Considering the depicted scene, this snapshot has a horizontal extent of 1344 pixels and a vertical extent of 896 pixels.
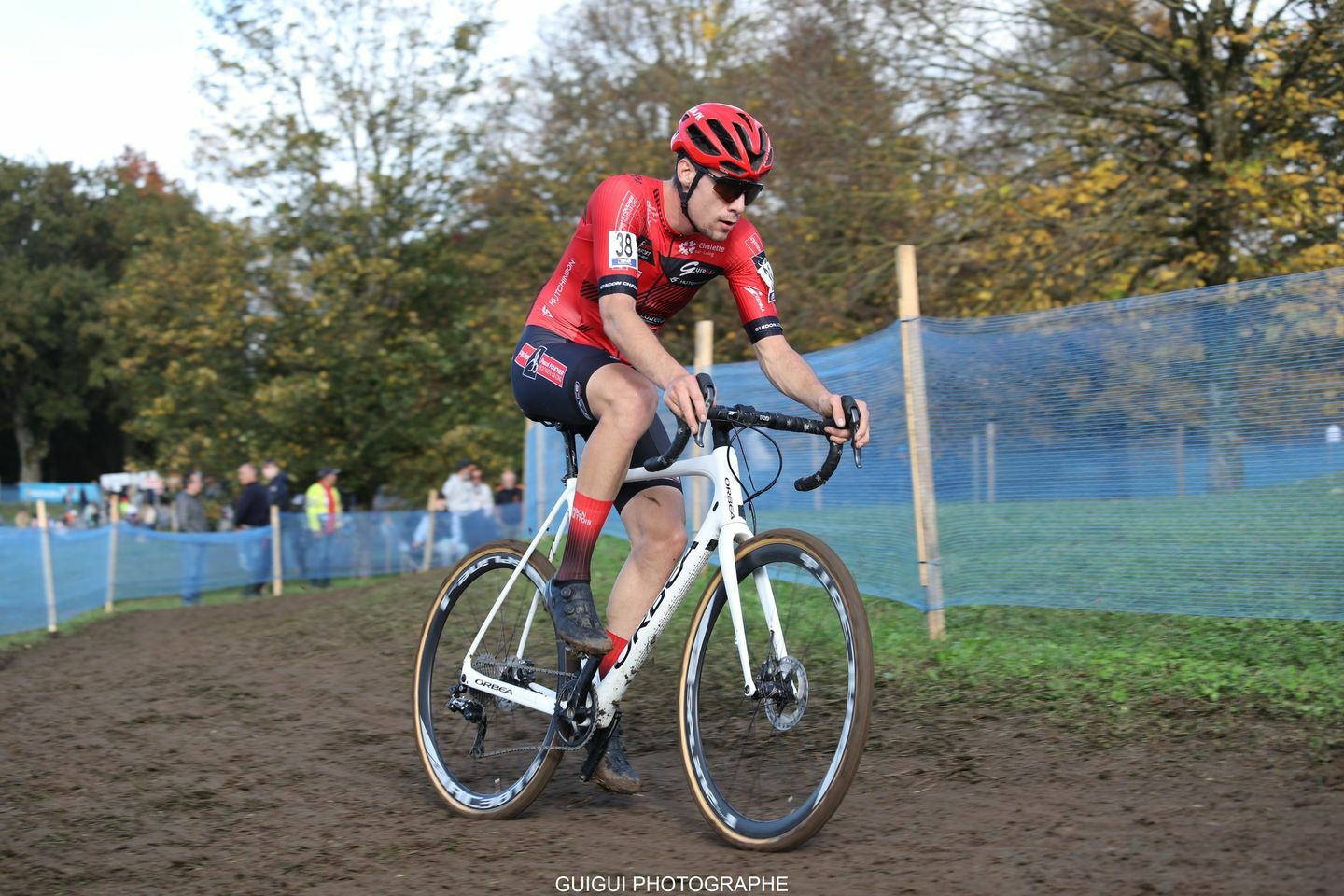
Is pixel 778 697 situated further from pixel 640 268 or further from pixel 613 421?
pixel 640 268

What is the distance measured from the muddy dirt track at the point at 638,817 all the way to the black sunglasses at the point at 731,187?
6.34ft

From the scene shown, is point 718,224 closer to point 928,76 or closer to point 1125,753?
point 1125,753

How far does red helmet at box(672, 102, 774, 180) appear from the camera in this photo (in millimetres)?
3879

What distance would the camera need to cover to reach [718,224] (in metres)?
4.00

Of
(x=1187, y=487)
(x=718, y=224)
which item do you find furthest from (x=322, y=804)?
(x=1187, y=487)

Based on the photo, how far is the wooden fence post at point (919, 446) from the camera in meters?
6.96

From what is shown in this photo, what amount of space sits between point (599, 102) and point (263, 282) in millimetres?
7965

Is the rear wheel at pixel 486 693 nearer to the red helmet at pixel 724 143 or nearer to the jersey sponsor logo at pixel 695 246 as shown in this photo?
the jersey sponsor logo at pixel 695 246

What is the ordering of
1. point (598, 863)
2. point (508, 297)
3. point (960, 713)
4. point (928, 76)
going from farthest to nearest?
point (508, 297)
point (928, 76)
point (960, 713)
point (598, 863)

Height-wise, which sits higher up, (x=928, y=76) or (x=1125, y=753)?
(x=928, y=76)

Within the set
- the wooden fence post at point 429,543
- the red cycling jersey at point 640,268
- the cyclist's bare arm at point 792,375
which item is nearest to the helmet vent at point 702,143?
the red cycling jersey at point 640,268

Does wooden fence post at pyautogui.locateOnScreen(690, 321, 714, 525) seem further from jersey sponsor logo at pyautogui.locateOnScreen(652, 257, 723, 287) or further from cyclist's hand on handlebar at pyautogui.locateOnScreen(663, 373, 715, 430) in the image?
cyclist's hand on handlebar at pyautogui.locateOnScreen(663, 373, 715, 430)

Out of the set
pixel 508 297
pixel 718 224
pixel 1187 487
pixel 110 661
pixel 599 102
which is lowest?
pixel 110 661

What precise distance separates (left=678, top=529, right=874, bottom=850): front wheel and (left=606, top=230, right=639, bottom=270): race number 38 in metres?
0.94
